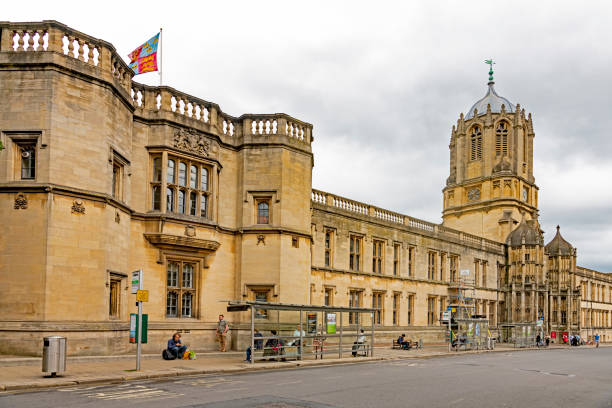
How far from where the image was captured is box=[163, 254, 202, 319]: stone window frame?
2358 centimetres

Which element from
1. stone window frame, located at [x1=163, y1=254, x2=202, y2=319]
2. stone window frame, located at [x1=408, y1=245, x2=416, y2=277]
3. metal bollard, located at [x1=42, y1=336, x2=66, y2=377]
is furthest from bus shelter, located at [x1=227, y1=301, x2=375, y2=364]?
stone window frame, located at [x1=408, y1=245, x2=416, y2=277]

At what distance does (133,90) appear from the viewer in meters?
23.2

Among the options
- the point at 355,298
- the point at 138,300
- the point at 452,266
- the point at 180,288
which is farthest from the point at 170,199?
the point at 452,266

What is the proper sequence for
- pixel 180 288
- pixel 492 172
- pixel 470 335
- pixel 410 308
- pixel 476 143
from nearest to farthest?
pixel 180 288, pixel 470 335, pixel 410 308, pixel 492 172, pixel 476 143

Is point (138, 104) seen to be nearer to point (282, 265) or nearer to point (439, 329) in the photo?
point (282, 265)

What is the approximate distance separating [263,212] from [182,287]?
500 cm

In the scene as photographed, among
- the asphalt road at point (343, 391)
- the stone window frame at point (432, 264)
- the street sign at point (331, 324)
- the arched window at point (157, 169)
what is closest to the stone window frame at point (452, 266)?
the stone window frame at point (432, 264)

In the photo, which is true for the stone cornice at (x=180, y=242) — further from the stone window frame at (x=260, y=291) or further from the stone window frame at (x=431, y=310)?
the stone window frame at (x=431, y=310)

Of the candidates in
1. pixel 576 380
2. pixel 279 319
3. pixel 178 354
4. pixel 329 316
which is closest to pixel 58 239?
pixel 178 354

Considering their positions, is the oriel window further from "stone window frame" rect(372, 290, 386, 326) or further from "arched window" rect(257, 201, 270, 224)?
"stone window frame" rect(372, 290, 386, 326)

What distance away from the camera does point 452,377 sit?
18328 mm

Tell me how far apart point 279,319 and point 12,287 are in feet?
30.7

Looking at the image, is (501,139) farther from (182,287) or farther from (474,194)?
(182,287)

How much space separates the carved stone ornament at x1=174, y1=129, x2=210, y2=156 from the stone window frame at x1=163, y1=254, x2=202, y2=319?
433 centimetres
